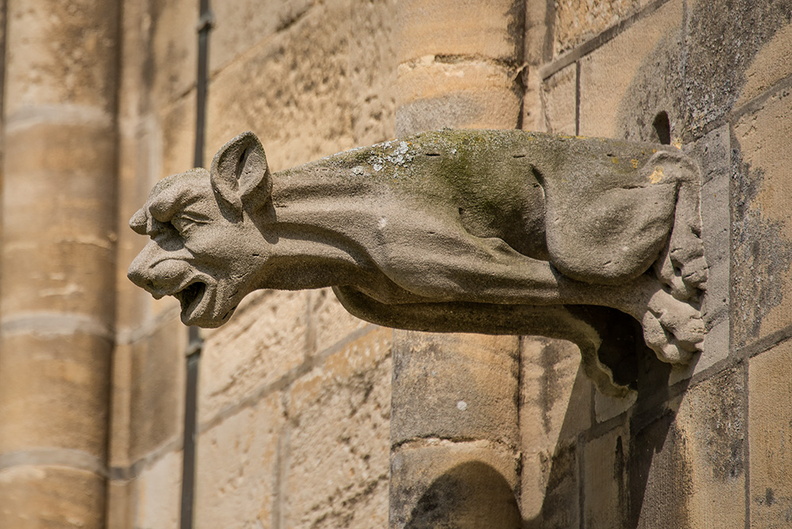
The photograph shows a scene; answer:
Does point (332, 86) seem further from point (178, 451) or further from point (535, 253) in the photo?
point (535, 253)

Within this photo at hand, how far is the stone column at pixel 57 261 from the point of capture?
4859 millimetres

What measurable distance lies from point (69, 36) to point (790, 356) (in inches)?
119

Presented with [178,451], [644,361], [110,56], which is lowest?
[178,451]

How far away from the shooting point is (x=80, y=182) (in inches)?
201

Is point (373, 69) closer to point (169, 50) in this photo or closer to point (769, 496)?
point (169, 50)

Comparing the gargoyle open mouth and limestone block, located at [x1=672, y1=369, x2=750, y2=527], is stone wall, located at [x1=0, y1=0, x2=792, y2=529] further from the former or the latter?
the gargoyle open mouth

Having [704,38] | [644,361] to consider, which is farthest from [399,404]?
[704,38]

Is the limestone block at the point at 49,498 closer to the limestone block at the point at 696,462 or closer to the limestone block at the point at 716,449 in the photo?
the limestone block at the point at 696,462

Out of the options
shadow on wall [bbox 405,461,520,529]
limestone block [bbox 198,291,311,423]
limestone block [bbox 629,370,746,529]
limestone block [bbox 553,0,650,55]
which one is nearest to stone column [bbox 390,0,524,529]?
shadow on wall [bbox 405,461,520,529]

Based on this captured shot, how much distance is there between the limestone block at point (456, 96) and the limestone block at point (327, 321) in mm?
552

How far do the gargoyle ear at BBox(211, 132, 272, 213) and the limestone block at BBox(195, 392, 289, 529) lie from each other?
5.05ft

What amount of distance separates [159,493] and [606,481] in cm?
192

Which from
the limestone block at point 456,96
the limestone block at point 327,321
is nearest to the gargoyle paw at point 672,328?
the limestone block at point 456,96

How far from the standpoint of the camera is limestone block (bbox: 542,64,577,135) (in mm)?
3576
